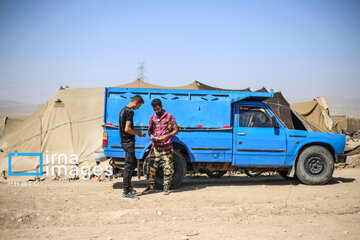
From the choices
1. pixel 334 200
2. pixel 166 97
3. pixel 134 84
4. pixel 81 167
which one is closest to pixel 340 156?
pixel 334 200

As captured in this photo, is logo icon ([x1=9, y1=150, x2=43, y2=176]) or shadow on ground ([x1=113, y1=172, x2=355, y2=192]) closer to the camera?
shadow on ground ([x1=113, y1=172, x2=355, y2=192])

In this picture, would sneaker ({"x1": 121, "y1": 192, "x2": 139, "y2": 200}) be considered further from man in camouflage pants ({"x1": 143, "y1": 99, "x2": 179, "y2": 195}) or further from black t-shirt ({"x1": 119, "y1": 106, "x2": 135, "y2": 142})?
black t-shirt ({"x1": 119, "y1": 106, "x2": 135, "y2": 142})

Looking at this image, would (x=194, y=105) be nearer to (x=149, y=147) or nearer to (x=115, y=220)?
(x=149, y=147)

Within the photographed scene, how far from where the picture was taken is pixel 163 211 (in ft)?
14.8

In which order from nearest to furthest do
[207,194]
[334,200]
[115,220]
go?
[115,220], [334,200], [207,194]

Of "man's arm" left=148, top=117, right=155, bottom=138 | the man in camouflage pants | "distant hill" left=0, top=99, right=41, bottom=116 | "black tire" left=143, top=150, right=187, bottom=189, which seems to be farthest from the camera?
"distant hill" left=0, top=99, right=41, bottom=116

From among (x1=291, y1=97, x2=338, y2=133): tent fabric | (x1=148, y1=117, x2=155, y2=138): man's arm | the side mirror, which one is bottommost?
(x1=148, y1=117, x2=155, y2=138): man's arm

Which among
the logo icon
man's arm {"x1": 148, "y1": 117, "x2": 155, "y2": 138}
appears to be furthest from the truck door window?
the logo icon

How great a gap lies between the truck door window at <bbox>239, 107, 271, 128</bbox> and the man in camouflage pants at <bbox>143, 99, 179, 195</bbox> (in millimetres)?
1640

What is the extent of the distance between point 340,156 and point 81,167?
7.47m

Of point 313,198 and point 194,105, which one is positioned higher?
point 194,105

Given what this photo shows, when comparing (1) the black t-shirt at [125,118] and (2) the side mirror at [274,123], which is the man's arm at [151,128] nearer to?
(1) the black t-shirt at [125,118]

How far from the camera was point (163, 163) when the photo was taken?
5.73 metres

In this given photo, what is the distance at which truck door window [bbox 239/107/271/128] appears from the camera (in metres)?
6.36
